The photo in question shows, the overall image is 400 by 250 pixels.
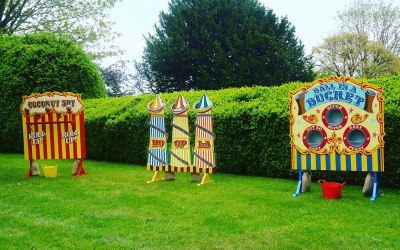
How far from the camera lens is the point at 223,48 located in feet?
94.8

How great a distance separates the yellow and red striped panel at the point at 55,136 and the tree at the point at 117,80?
105ft

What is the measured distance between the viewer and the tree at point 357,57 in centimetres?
3388

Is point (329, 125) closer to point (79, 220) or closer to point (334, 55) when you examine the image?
point (79, 220)

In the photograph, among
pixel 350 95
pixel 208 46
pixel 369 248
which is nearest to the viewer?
pixel 369 248

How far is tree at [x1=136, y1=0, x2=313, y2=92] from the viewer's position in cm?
2778

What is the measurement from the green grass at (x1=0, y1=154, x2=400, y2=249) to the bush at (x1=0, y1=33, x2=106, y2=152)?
24.6 ft

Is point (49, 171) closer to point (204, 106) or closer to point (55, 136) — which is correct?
point (55, 136)

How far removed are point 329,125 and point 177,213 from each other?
301 centimetres

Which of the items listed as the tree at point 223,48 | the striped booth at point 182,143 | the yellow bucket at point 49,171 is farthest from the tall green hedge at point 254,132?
the tree at point 223,48

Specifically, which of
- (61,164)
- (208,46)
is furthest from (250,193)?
(208,46)

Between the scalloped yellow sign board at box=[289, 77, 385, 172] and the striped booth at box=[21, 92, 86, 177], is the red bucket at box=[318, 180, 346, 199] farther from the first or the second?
the striped booth at box=[21, 92, 86, 177]

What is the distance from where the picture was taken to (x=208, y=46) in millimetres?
29062

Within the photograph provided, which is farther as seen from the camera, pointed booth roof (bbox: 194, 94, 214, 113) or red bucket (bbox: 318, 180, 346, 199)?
pointed booth roof (bbox: 194, 94, 214, 113)

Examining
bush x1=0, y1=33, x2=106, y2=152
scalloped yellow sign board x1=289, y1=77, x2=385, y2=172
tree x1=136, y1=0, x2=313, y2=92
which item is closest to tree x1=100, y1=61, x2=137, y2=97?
tree x1=136, y1=0, x2=313, y2=92
